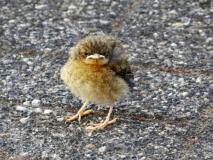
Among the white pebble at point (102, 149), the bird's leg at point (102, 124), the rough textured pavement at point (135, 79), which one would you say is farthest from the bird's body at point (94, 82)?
the white pebble at point (102, 149)

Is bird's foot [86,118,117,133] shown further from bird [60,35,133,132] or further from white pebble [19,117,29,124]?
white pebble [19,117,29,124]

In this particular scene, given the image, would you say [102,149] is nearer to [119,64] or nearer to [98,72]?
[98,72]

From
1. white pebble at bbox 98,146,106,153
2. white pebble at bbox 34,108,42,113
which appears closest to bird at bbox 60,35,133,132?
white pebble at bbox 98,146,106,153

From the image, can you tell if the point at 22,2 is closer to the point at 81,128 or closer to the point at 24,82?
the point at 24,82

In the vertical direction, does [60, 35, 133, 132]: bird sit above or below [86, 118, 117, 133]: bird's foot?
above

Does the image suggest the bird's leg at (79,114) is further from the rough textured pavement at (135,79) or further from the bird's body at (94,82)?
the bird's body at (94,82)

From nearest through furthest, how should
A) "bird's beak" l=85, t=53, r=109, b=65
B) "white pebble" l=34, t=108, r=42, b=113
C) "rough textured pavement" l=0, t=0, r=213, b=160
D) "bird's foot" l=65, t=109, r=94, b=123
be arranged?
"bird's beak" l=85, t=53, r=109, b=65 < "rough textured pavement" l=0, t=0, r=213, b=160 < "bird's foot" l=65, t=109, r=94, b=123 < "white pebble" l=34, t=108, r=42, b=113

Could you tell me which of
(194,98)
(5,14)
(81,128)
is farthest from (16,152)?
(5,14)
